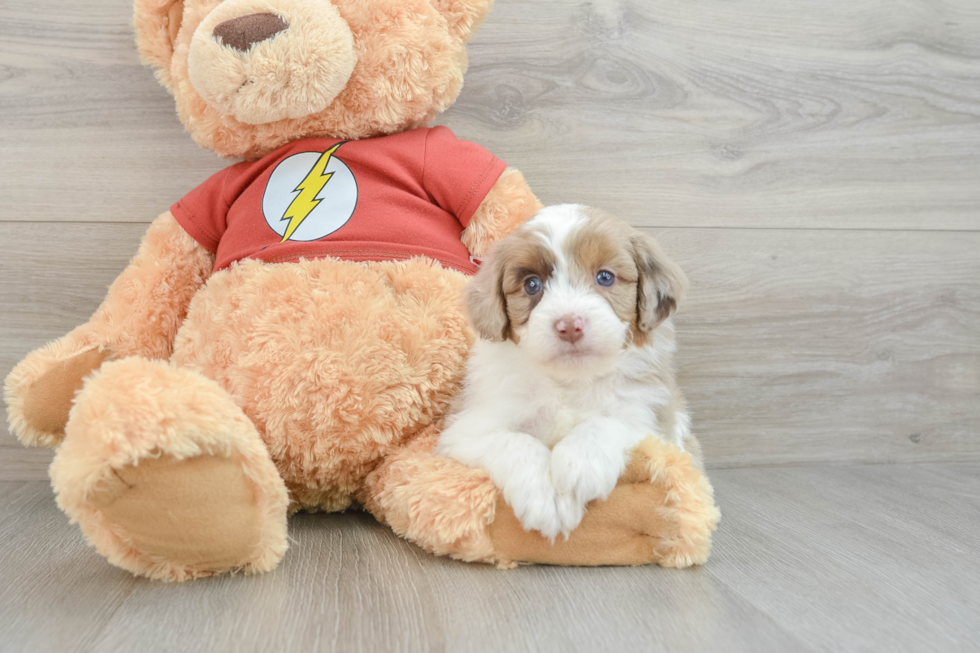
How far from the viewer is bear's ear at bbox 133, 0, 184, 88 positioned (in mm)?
1569

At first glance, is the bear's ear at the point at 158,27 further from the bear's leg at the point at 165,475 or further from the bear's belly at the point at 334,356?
the bear's leg at the point at 165,475

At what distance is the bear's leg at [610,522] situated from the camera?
119 cm

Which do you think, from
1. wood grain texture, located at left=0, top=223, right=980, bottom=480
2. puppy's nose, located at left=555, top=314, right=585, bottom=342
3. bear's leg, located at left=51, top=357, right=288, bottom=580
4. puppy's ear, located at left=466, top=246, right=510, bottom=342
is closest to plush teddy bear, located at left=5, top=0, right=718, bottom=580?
bear's leg, located at left=51, top=357, right=288, bottom=580

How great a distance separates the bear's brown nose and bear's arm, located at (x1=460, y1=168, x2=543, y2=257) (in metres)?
0.54

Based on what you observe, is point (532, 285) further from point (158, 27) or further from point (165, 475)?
point (158, 27)

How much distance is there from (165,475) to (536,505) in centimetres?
57

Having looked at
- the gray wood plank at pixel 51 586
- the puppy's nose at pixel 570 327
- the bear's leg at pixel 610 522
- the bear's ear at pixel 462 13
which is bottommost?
the gray wood plank at pixel 51 586

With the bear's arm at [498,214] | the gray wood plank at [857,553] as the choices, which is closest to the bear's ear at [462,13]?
the bear's arm at [498,214]

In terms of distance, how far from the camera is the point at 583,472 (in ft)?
3.74

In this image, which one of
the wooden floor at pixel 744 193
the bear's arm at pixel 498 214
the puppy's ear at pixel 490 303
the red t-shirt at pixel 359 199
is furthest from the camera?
the wooden floor at pixel 744 193

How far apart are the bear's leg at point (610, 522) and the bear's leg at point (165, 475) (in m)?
0.30

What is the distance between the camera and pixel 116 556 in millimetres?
1128

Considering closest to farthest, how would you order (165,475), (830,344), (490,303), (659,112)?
1. (165,475)
2. (490,303)
3. (659,112)
4. (830,344)

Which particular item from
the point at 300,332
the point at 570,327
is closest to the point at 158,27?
the point at 300,332
